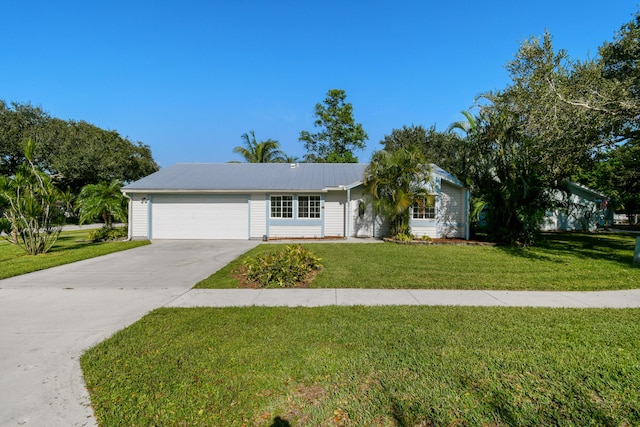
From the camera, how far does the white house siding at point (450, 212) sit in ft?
48.4

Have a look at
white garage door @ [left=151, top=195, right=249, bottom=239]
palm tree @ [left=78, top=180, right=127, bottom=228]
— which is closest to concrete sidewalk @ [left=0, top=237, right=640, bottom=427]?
white garage door @ [left=151, top=195, right=249, bottom=239]

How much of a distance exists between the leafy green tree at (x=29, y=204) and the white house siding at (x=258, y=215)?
7474 mm

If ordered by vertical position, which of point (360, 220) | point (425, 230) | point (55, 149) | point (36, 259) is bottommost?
point (36, 259)

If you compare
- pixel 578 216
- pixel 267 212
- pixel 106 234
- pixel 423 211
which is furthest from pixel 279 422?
pixel 578 216

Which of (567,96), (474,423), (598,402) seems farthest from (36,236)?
(567,96)

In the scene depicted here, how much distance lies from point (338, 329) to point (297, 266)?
9.14 ft

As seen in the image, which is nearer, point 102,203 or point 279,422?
point 279,422

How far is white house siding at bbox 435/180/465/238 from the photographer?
1475 centimetres

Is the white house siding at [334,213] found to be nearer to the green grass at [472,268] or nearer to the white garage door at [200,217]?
the green grass at [472,268]

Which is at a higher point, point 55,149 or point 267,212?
point 55,149

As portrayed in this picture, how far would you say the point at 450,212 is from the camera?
14.8 m

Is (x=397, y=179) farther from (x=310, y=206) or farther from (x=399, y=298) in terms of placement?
(x=399, y=298)

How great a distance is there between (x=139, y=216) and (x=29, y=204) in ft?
16.3

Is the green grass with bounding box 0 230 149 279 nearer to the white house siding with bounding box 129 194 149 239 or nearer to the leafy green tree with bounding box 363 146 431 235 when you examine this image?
the white house siding with bounding box 129 194 149 239
